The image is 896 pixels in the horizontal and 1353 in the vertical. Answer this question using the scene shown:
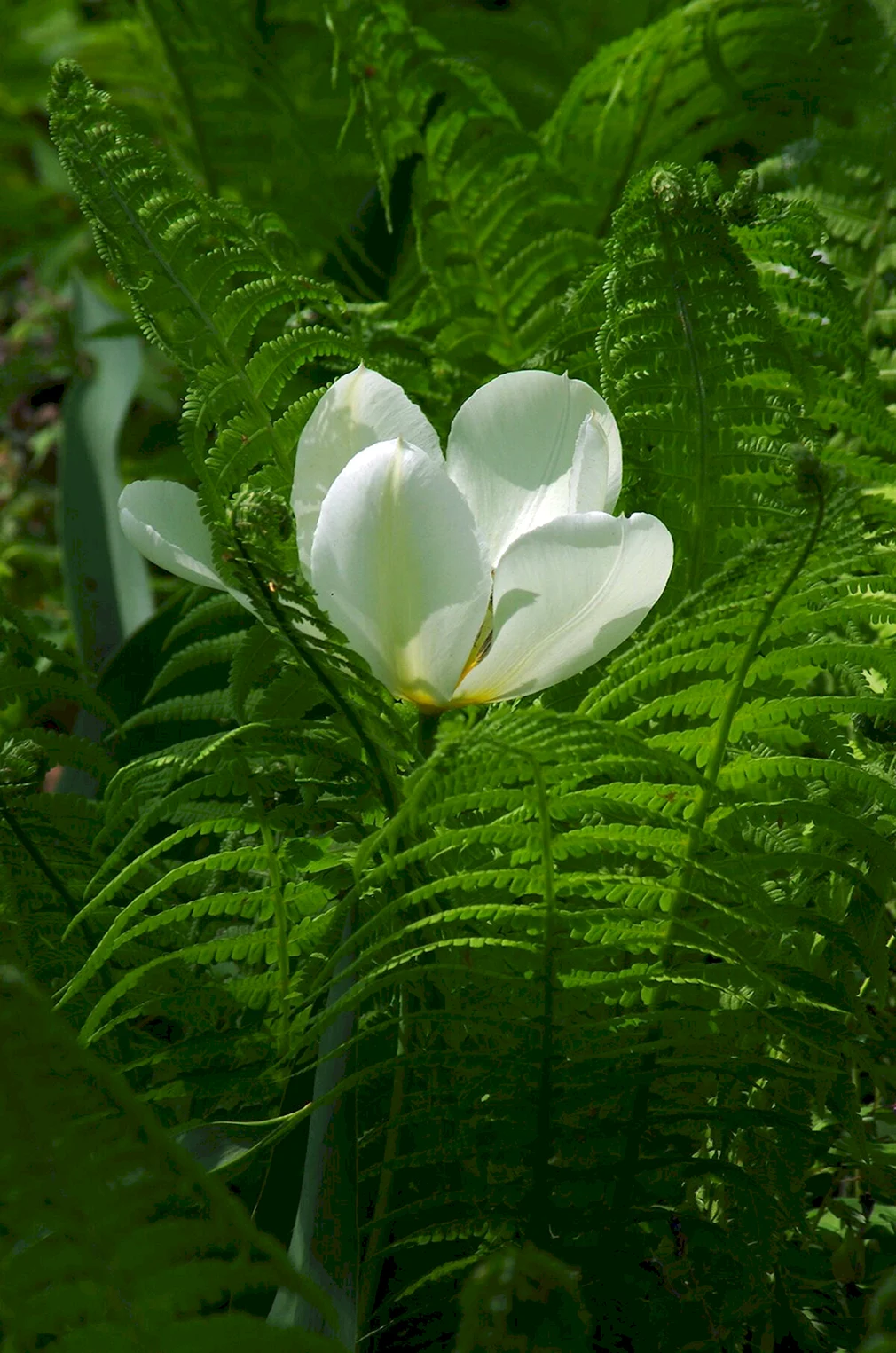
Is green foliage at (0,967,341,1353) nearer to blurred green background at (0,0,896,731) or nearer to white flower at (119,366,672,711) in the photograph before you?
white flower at (119,366,672,711)

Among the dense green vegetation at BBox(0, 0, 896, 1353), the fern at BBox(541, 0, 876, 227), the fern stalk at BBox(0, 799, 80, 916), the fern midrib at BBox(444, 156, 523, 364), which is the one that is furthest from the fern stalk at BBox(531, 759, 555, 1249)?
the fern at BBox(541, 0, 876, 227)

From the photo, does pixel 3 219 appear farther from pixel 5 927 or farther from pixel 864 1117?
pixel 864 1117

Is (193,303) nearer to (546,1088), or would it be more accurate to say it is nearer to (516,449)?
(516,449)

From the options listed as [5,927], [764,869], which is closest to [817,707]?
[764,869]

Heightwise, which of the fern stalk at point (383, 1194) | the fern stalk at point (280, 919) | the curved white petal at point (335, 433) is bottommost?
the fern stalk at point (383, 1194)

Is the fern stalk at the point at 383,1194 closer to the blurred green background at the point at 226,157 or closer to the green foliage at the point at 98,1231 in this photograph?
the green foliage at the point at 98,1231

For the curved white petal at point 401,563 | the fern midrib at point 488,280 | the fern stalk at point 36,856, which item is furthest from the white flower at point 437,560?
the fern midrib at point 488,280

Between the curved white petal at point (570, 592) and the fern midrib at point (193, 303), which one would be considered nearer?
the curved white petal at point (570, 592)
